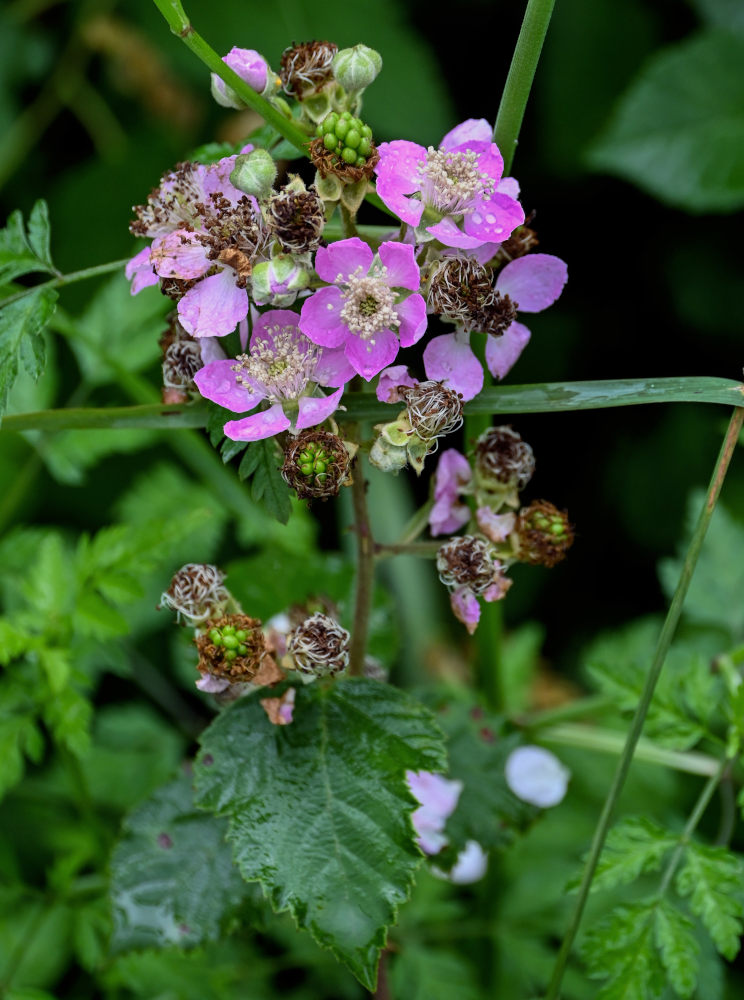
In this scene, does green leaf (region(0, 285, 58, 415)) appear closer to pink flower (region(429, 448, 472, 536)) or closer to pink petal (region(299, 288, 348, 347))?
pink petal (region(299, 288, 348, 347))

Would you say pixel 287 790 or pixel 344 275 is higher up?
pixel 344 275

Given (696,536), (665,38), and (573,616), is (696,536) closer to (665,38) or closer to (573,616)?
(573,616)

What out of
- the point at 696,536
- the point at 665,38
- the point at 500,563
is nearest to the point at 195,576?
the point at 500,563

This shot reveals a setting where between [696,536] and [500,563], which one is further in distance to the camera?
[500,563]

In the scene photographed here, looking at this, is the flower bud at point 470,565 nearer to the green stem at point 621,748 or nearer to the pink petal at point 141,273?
the pink petal at point 141,273

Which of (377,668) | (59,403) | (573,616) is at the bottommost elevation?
(573,616)

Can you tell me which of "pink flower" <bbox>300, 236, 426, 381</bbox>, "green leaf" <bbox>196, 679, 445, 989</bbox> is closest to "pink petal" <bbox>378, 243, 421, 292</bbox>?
"pink flower" <bbox>300, 236, 426, 381</bbox>
